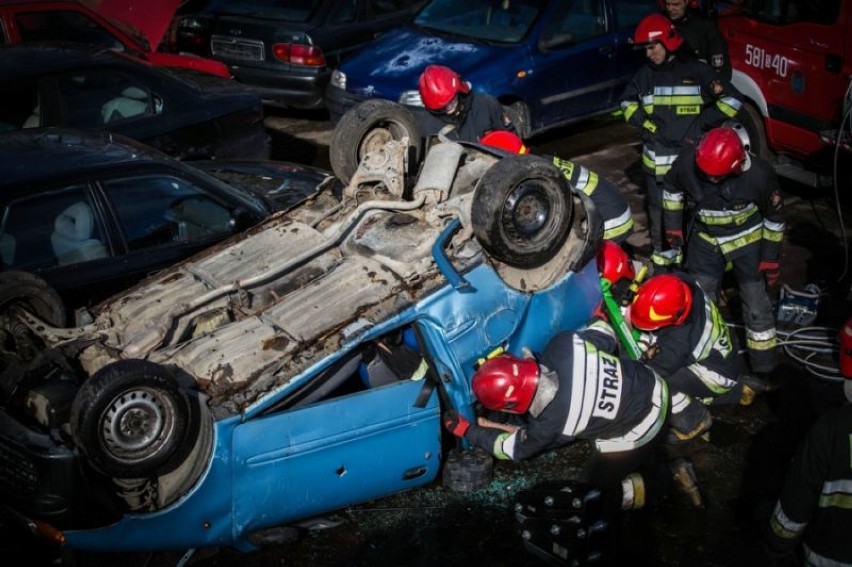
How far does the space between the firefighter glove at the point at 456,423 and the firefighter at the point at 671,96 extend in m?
3.12

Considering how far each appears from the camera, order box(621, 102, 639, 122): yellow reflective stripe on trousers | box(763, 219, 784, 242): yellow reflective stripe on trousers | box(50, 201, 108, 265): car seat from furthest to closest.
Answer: box(621, 102, 639, 122): yellow reflective stripe on trousers → box(763, 219, 784, 242): yellow reflective stripe on trousers → box(50, 201, 108, 265): car seat

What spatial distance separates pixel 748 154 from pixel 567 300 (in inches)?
69.7

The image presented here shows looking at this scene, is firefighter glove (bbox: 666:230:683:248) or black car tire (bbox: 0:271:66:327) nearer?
black car tire (bbox: 0:271:66:327)

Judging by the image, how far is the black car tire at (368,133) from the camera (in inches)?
216

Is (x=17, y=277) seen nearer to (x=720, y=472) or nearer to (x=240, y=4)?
(x=720, y=472)

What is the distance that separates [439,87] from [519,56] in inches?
97.1

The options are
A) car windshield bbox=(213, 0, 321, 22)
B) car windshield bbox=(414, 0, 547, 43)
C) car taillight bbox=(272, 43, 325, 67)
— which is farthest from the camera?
Result: car windshield bbox=(213, 0, 321, 22)

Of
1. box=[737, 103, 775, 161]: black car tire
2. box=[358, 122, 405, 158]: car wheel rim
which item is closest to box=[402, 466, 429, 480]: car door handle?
box=[358, 122, 405, 158]: car wheel rim

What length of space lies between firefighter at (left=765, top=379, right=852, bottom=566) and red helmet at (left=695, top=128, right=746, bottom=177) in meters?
2.28

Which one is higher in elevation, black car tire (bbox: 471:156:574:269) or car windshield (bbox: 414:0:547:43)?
black car tire (bbox: 471:156:574:269)

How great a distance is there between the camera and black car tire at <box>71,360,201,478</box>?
3.80 m

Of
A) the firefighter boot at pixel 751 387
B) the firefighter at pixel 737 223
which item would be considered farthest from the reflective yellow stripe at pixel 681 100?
the firefighter boot at pixel 751 387

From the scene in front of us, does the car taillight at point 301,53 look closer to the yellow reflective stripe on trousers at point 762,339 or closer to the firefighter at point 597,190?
the firefighter at point 597,190

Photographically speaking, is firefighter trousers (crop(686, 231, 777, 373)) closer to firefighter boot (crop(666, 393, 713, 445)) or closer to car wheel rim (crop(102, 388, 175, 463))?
firefighter boot (crop(666, 393, 713, 445))
